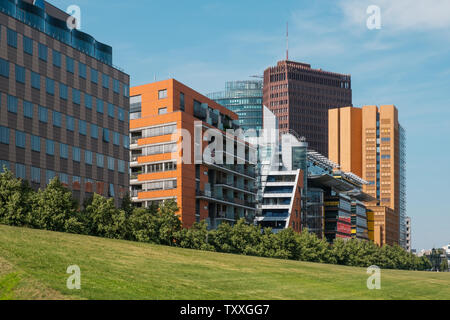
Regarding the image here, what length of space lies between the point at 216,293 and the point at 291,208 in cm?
12020

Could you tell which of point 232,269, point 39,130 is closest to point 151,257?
point 232,269

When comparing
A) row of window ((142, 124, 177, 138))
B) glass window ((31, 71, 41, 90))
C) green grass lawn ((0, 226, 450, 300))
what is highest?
glass window ((31, 71, 41, 90))

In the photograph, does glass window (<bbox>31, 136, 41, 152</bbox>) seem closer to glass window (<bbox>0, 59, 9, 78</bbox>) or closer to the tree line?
→ the tree line

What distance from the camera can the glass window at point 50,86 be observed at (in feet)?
270

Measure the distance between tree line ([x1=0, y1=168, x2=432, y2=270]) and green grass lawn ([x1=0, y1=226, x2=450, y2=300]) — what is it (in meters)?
11.3

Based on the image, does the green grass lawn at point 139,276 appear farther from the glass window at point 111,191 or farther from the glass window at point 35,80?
the glass window at point 111,191

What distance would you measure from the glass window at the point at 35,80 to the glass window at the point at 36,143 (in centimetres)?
630

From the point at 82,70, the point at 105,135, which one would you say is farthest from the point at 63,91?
the point at 105,135

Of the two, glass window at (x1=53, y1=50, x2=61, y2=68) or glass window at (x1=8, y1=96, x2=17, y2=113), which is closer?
glass window at (x1=8, y1=96, x2=17, y2=113)

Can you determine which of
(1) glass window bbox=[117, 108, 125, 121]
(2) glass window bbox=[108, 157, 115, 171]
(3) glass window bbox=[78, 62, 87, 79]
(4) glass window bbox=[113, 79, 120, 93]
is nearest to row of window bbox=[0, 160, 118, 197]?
(2) glass window bbox=[108, 157, 115, 171]

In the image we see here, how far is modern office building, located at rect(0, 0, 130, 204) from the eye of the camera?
76.3 meters

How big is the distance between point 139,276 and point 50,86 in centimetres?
5415

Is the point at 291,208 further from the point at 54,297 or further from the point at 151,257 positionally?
the point at 54,297

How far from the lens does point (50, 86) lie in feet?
272
